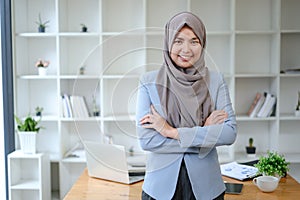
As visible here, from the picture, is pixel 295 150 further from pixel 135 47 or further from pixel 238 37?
pixel 135 47

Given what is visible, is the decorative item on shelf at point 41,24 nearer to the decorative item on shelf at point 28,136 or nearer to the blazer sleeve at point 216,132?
the decorative item on shelf at point 28,136

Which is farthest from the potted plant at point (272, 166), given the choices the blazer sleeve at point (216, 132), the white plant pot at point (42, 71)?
the white plant pot at point (42, 71)

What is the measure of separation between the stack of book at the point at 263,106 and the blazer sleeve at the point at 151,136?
1982 mm

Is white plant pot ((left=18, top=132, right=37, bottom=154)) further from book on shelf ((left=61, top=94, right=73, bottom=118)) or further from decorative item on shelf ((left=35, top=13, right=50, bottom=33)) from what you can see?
decorative item on shelf ((left=35, top=13, right=50, bottom=33))

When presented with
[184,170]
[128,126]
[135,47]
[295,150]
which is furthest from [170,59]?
[295,150]

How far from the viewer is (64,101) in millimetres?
3426

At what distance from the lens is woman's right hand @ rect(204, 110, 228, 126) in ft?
5.57

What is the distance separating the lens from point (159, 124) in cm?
169

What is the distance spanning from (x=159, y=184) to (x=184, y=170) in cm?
12

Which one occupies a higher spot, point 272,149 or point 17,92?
point 17,92

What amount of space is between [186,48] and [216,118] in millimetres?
349

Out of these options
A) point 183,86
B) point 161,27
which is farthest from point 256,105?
point 183,86

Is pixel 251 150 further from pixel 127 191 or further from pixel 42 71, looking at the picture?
pixel 42 71

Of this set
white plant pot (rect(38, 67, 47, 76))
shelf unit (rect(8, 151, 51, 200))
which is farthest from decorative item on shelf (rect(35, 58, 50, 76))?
shelf unit (rect(8, 151, 51, 200))
